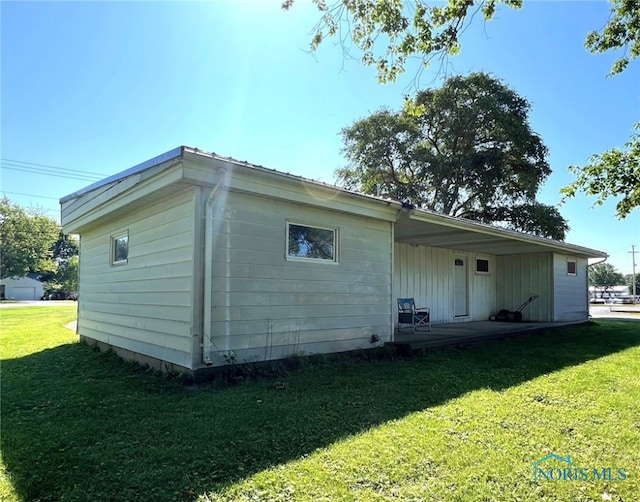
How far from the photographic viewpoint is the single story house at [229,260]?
491 centimetres

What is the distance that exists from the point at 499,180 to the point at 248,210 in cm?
1715

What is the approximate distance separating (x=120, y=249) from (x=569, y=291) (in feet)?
43.0

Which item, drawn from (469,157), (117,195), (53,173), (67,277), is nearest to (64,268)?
(67,277)

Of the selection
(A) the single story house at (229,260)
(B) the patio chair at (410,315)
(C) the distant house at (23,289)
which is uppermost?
(A) the single story house at (229,260)

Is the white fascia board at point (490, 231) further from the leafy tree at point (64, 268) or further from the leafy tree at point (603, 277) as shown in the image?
the leafy tree at point (603, 277)

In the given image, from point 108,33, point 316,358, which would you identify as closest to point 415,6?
point 316,358

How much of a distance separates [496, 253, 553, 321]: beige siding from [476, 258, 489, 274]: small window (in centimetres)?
66

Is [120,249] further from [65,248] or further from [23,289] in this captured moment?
[65,248]

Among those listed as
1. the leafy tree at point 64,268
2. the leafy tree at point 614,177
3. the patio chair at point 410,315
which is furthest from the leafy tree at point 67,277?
the leafy tree at point 614,177

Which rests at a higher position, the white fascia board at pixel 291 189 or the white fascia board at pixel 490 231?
the white fascia board at pixel 291 189

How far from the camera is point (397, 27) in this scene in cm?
473

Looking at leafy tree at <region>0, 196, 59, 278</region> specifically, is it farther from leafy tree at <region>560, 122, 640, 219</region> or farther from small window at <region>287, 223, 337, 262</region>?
leafy tree at <region>560, 122, 640, 219</region>

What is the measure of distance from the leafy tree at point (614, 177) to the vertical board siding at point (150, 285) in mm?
7243
